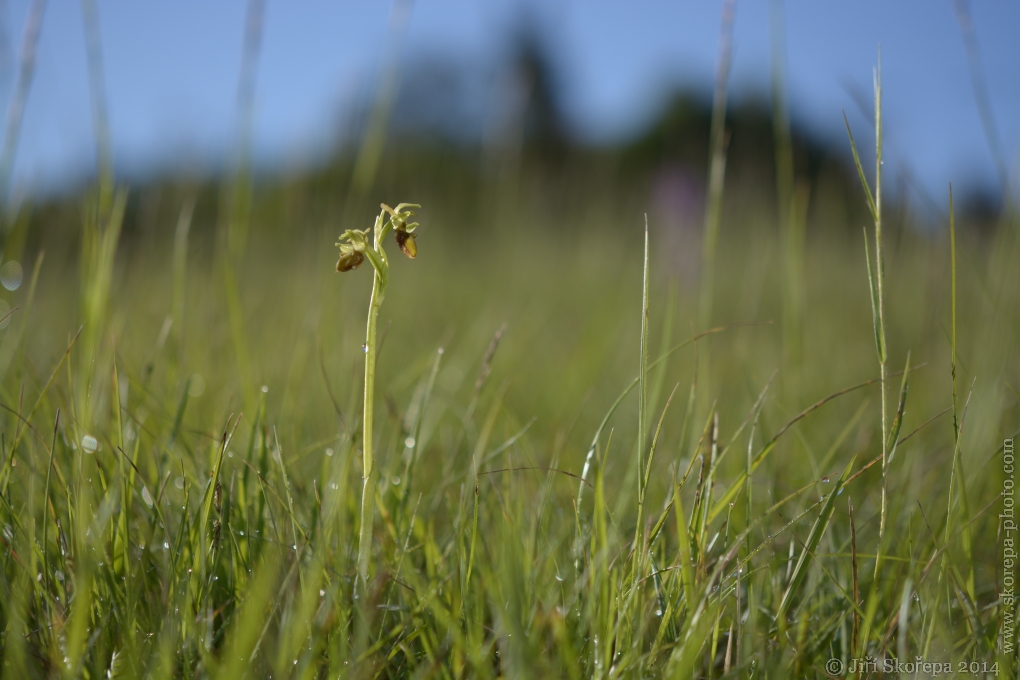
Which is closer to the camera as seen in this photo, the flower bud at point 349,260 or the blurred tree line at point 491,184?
the flower bud at point 349,260

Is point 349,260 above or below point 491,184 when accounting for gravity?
below

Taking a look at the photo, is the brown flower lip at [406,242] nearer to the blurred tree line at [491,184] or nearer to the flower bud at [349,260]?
the flower bud at [349,260]

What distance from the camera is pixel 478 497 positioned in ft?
1.82

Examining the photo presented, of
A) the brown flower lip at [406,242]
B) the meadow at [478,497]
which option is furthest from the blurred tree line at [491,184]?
→ the brown flower lip at [406,242]

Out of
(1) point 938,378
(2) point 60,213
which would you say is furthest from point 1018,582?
(2) point 60,213

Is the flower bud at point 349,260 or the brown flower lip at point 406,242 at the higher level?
the brown flower lip at point 406,242

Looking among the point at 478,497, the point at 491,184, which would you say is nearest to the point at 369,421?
the point at 478,497

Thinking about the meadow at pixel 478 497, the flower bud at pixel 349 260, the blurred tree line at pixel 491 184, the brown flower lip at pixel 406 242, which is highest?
the blurred tree line at pixel 491 184

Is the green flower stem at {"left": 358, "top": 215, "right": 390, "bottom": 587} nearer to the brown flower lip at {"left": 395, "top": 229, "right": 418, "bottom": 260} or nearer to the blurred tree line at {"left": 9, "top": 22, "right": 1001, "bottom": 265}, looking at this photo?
the brown flower lip at {"left": 395, "top": 229, "right": 418, "bottom": 260}

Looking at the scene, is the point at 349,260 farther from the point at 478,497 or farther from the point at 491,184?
the point at 491,184

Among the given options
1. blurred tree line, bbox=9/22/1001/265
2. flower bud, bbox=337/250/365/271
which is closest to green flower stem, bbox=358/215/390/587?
flower bud, bbox=337/250/365/271

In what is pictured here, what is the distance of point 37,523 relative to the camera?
0.62 metres

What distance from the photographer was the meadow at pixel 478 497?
481mm

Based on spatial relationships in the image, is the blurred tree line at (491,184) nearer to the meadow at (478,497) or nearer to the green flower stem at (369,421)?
the meadow at (478,497)
